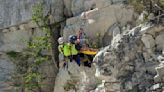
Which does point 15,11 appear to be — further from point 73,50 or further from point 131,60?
point 131,60

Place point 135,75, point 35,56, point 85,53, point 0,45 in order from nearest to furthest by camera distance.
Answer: point 135,75
point 85,53
point 35,56
point 0,45

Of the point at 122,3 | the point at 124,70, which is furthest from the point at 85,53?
the point at 124,70

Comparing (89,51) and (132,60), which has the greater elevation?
(89,51)

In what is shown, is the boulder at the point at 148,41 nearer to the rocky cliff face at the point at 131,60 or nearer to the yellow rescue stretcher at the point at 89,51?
the rocky cliff face at the point at 131,60

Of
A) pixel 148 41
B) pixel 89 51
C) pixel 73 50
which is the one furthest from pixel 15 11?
pixel 148 41

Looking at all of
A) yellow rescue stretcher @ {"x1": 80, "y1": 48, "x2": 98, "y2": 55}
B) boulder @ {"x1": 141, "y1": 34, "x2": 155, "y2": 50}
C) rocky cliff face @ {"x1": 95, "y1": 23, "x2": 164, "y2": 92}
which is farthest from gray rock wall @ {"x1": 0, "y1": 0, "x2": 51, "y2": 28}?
boulder @ {"x1": 141, "y1": 34, "x2": 155, "y2": 50}

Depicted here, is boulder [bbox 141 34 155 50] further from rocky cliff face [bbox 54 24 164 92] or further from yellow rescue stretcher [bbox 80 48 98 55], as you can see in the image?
yellow rescue stretcher [bbox 80 48 98 55]

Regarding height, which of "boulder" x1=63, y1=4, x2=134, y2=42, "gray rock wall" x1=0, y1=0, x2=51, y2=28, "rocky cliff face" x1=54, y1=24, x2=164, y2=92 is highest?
"gray rock wall" x1=0, y1=0, x2=51, y2=28

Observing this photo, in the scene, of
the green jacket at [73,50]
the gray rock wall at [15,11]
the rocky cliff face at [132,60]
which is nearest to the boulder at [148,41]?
the rocky cliff face at [132,60]

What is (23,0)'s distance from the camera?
2956 cm

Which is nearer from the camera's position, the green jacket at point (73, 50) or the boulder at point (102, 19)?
the green jacket at point (73, 50)

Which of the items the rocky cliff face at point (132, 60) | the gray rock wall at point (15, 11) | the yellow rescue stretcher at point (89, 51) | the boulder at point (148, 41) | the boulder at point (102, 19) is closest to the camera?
the rocky cliff face at point (132, 60)

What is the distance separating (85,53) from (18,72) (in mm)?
6479

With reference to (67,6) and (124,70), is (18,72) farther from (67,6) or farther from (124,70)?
(124,70)
